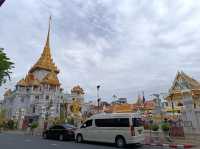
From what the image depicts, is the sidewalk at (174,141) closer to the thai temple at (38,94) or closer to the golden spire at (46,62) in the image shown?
the thai temple at (38,94)

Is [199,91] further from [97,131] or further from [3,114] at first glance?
[3,114]

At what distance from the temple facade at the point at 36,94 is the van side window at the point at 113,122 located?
40546mm

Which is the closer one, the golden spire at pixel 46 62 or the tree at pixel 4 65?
the tree at pixel 4 65

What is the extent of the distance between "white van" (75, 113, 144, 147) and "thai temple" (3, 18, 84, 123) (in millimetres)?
39982

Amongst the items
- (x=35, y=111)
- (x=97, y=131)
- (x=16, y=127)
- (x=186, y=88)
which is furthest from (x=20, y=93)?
(x=97, y=131)

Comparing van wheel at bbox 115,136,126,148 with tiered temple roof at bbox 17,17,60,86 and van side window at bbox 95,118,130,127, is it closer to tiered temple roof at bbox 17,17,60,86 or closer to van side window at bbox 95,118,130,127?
van side window at bbox 95,118,130,127

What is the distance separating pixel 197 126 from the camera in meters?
17.9

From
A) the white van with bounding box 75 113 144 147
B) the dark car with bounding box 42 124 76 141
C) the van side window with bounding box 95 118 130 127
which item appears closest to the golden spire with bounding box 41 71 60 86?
the dark car with bounding box 42 124 76 141

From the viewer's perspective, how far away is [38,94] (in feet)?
209

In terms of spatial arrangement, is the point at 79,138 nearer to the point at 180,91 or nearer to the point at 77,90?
the point at 180,91

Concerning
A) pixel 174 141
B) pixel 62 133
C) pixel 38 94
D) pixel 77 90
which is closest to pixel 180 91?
pixel 62 133

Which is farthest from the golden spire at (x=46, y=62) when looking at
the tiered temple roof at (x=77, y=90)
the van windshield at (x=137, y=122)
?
the van windshield at (x=137, y=122)

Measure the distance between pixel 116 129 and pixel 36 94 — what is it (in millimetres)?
50456

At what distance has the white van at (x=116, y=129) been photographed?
1563 cm
